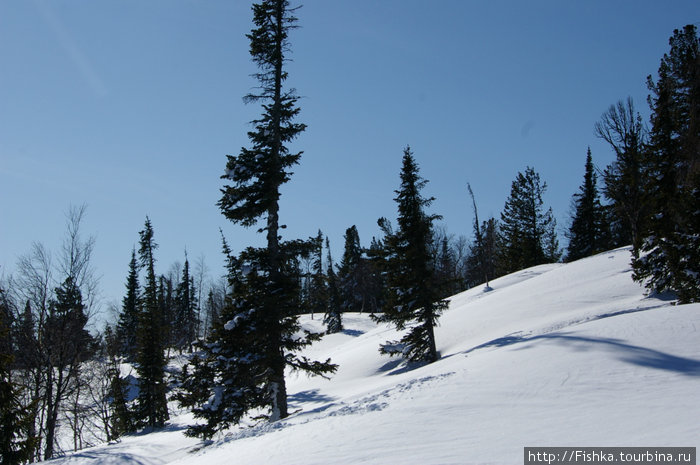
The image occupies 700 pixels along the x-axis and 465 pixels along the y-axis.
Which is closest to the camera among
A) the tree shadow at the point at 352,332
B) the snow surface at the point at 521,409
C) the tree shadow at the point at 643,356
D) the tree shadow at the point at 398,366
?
the snow surface at the point at 521,409

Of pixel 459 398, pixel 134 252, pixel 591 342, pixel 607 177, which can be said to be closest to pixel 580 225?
pixel 607 177

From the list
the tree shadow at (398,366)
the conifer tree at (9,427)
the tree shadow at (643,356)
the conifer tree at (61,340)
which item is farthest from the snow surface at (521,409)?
the tree shadow at (398,366)

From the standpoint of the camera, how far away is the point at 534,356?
11461mm

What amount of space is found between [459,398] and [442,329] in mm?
19497

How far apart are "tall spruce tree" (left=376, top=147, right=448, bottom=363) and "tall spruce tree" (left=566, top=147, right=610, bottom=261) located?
128ft

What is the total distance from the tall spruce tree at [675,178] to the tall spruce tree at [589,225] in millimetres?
31793

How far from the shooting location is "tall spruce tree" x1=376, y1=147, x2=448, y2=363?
2334 centimetres

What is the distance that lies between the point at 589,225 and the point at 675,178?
1433 inches

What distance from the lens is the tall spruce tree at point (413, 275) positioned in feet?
76.6

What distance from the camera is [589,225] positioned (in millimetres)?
54438

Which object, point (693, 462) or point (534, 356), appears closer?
point (693, 462)

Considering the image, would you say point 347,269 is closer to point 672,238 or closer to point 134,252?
point 134,252

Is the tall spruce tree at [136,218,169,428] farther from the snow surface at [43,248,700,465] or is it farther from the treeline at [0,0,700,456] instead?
the snow surface at [43,248,700,465]

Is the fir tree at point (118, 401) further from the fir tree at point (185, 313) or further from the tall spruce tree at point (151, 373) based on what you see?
the fir tree at point (185, 313)
